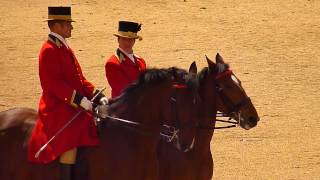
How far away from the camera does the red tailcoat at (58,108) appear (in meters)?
7.40

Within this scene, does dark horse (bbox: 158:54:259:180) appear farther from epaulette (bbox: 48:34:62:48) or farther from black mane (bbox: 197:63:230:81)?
epaulette (bbox: 48:34:62:48)

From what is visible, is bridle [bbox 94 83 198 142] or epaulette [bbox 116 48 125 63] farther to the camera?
epaulette [bbox 116 48 125 63]

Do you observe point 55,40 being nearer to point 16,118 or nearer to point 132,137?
point 16,118

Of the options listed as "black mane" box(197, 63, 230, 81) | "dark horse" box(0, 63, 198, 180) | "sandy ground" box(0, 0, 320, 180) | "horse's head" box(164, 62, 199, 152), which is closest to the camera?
"dark horse" box(0, 63, 198, 180)

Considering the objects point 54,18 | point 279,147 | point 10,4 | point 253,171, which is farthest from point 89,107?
point 10,4

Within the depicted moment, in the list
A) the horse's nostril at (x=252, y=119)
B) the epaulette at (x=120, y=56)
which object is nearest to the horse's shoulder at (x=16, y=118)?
the epaulette at (x=120, y=56)

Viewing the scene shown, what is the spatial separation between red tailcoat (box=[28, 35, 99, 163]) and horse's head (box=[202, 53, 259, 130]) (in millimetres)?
1452

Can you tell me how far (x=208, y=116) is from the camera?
8305 millimetres

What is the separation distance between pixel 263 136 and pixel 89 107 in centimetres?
743

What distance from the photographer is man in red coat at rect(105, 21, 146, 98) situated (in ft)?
29.5

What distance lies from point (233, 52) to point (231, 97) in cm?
1211

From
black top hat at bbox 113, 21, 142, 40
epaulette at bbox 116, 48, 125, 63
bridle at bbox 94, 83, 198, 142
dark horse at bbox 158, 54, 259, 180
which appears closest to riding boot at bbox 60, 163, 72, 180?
bridle at bbox 94, 83, 198, 142

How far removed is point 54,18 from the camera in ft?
24.9

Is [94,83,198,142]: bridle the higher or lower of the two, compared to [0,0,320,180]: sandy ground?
higher
